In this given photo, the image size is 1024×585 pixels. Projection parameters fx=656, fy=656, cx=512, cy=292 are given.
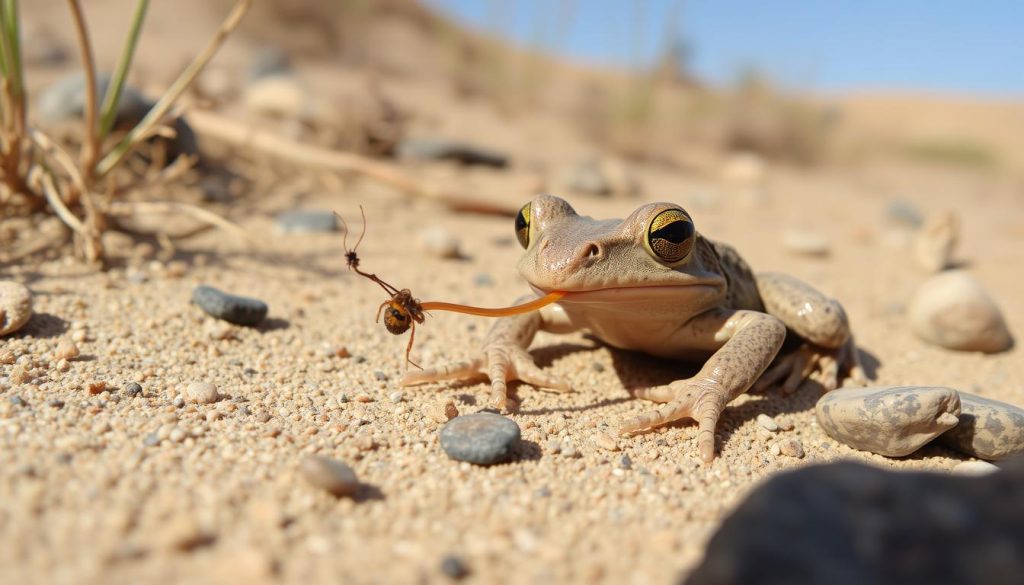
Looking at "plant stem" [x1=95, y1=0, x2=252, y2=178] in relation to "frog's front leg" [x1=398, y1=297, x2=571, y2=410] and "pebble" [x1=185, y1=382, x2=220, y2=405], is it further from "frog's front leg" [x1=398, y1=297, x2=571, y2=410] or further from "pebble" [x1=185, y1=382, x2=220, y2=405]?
"frog's front leg" [x1=398, y1=297, x2=571, y2=410]

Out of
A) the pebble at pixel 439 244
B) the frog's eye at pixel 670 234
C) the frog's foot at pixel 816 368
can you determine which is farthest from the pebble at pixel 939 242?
the frog's eye at pixel 670 234

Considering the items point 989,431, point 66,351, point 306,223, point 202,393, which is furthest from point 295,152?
point 989,431

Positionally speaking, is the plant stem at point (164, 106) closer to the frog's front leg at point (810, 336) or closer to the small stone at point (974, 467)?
the frog's front leg at point (810, 336)

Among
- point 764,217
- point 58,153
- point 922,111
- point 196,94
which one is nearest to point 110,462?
point 58,153

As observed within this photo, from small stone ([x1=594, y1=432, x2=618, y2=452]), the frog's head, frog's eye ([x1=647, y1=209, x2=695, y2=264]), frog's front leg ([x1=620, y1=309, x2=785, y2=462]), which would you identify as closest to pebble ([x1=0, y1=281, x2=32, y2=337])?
the frog's head

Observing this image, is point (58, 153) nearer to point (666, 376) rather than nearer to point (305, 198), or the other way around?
point (305, 198)

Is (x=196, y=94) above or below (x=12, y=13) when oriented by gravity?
below
